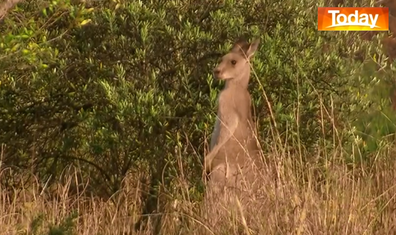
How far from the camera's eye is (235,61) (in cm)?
1043

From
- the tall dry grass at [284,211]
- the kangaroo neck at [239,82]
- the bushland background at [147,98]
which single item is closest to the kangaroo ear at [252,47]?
the bushland background at [147,98]

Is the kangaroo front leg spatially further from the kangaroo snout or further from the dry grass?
the dry grass

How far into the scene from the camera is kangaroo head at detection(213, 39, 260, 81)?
10.2 metres

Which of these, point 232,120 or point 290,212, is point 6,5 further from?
point 290,212

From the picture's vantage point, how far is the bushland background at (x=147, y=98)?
9930 millimetres

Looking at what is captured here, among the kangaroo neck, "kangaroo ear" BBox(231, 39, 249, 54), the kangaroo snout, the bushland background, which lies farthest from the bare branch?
the kangaroo neck

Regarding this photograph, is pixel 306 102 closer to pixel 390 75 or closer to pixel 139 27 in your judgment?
pixel 139 27

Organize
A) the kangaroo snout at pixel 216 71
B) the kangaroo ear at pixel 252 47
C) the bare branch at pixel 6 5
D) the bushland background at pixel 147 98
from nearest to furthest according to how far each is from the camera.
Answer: the bare branch at pixel 6 5, the bushland background at pixel 147 98, the kangaroo ear at pixel 252 47, the kangaroo snout at pixel 216 71

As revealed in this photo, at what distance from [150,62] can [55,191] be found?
1905mm

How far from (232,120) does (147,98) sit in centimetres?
114

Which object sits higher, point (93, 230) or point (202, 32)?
point (202, 32)

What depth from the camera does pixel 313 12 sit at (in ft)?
37.5

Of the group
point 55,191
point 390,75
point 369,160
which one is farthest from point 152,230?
point 390,75

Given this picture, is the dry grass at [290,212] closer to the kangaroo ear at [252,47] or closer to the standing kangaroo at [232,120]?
the standing kangaroo at [232,120]
